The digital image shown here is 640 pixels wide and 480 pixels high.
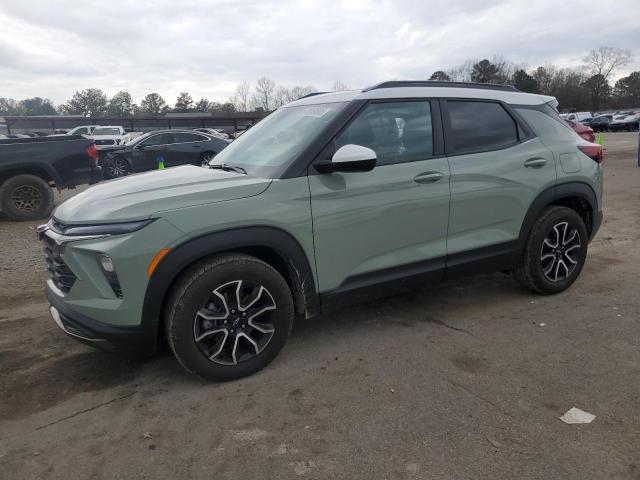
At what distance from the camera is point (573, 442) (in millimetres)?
2520

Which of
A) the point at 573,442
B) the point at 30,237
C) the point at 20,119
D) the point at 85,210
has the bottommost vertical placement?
the point at 573,442

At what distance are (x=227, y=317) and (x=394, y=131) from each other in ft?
5.83

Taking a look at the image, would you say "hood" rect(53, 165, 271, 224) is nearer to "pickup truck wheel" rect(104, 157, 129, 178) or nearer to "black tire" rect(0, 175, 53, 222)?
"black tire" rect(0, 175, 53, 222)

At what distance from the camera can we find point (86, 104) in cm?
10294

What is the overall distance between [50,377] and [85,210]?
1209 millimetres

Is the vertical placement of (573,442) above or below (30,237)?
below

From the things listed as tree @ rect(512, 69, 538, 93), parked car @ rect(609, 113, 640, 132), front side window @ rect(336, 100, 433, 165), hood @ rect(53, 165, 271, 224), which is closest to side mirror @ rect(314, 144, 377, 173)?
front side window @ rect(336, 100, 433, 165)

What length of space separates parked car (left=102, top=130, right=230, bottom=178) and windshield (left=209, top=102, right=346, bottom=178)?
37.1 ft

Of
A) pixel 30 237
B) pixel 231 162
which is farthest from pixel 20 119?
pixel 231 162

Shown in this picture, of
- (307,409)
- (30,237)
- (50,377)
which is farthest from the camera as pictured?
(30,237)

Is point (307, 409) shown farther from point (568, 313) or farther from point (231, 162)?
point (568, 313)

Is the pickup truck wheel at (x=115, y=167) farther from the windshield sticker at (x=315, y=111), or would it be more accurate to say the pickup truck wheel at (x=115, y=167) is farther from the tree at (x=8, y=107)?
Result: the tree at (x=8, y=107)

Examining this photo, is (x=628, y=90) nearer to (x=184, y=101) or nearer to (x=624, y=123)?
(x=624, y=123)

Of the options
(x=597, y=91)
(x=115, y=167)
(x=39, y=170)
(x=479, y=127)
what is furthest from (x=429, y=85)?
(x=597, y=91)
